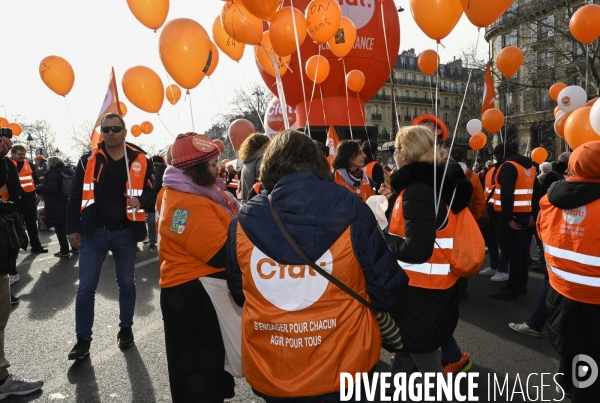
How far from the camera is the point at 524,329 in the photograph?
4062 mm

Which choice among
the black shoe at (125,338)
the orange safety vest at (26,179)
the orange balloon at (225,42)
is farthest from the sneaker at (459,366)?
the orange safety vest at (26,179)

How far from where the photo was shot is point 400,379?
286 centimetres

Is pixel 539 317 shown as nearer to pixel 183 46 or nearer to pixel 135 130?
pixel 183 46

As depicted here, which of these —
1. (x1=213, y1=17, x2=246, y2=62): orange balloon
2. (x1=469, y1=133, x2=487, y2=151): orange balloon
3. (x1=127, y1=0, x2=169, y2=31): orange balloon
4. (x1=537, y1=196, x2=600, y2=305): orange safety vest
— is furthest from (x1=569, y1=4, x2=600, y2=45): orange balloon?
(x1=127, y1=0, x2=169, y2=31): orange balloon

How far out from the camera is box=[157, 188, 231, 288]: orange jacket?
217 centimetres

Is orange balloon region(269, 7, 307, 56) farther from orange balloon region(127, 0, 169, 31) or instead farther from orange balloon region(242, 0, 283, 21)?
orange balloon region(127, 0, 169, 31)

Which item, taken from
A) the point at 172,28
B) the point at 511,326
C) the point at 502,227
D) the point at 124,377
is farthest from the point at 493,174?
the point at 124,377

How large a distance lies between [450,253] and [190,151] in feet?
5.33

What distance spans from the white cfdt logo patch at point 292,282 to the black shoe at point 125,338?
282 centimetres

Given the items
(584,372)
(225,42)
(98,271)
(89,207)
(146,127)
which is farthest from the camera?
(146,127)

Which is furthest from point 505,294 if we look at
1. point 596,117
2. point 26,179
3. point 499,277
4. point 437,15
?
point 26,179

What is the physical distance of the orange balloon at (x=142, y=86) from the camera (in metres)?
4.45

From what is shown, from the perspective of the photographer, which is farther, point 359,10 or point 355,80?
point 359,10

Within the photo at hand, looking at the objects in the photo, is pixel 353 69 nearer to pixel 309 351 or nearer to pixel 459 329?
pixel 459 329
